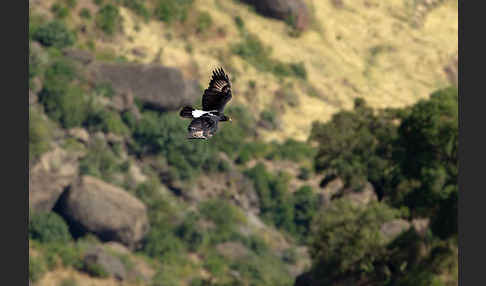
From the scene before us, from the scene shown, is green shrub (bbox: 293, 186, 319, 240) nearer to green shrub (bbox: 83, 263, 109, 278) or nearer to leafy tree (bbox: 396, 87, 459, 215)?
green shrub (bbox: 83, 263, 109, 278)

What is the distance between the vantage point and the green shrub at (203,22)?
12731 cm

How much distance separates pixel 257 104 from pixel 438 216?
59.0 meters

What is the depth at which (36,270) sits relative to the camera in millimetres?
81312

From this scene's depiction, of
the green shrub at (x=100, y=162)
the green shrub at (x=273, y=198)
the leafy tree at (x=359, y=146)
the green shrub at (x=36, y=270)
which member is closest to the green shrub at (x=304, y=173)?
the green shrub at (x=273, y=198)

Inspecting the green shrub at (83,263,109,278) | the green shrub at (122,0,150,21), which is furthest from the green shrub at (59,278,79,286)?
the green shrub at (122,0,150,21)

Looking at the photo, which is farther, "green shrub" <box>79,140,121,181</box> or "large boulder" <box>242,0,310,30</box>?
"large boulder" <box>242,0,310,30</box>

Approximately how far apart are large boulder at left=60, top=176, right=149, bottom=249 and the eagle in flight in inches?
2586

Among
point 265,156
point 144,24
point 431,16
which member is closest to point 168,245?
point 265,156

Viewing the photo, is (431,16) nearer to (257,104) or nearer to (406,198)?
(257,104)

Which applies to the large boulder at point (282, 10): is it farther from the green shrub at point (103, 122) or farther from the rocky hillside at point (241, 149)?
the green shrub at point (103, 122)

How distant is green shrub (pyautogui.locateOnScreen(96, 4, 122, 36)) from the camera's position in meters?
117

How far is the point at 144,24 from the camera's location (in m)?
124

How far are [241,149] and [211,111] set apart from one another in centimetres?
8757

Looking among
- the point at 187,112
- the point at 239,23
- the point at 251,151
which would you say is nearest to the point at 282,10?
the point at 239,23
